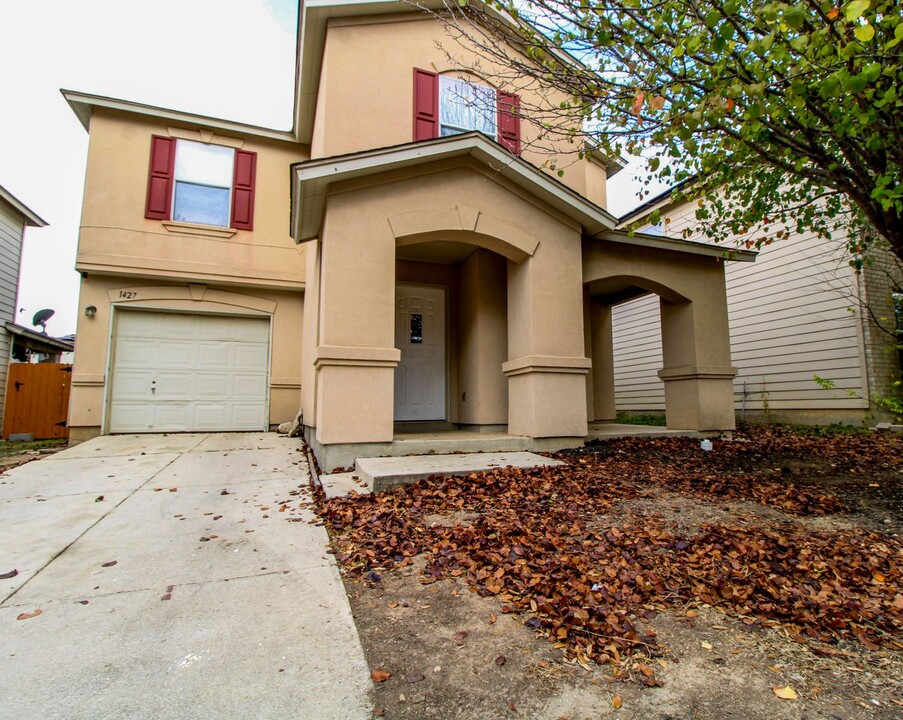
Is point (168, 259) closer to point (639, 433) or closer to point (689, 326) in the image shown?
point (639, 433)

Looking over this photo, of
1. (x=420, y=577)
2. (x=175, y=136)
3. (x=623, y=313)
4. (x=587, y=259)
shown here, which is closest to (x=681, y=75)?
→ (x=587, y=259)

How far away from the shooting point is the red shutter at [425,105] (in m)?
7.40

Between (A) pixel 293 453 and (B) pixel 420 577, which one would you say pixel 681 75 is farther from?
(A) pixel 293 453

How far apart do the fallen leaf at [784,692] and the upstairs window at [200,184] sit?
31.0 feet

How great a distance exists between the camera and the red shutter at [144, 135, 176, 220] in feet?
27.0

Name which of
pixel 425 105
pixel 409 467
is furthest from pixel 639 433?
pixel 425 105

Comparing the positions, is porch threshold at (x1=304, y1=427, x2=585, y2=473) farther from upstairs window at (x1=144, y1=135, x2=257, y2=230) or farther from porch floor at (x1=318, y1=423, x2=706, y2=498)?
upstairs window at (x1=144, y1=135, x2=257, y2=230)

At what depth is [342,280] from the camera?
196 inches

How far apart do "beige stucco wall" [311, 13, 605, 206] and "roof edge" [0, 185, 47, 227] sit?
7.79 meters

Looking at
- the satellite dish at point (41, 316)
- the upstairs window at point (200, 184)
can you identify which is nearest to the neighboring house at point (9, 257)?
the satellite dish at point (41, 316)

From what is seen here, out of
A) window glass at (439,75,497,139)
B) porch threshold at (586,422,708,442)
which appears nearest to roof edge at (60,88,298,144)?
window glass at (439,75,497,139)

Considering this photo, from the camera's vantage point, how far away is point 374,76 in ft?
23.4

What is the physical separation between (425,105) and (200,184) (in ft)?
14.7

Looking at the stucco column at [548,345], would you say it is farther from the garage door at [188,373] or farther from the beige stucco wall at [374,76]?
the garage door at [188,373]
